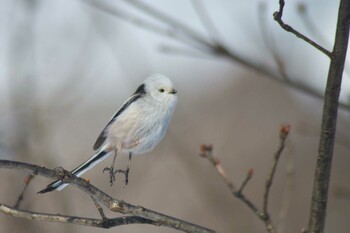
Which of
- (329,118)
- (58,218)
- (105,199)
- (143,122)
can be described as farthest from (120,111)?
(329,118)

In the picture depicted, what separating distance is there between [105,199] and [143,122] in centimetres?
32

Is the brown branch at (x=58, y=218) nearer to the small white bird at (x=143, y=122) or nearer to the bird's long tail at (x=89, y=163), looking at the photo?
the bird's long tail at (x=89, y=163)

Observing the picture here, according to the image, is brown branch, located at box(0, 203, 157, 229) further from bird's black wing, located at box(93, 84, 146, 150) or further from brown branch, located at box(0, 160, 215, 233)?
bird's black wing, located at box(93, 84, 146, 150)

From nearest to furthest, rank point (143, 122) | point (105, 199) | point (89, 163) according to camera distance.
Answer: point (143, 122), point (89, 163), point (105, 199)

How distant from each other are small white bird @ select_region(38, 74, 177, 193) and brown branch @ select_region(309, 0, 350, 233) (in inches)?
16.8

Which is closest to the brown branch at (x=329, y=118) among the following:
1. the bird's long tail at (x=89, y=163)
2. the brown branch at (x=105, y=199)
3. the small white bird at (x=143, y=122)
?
the brown branch at (x=105, y=199)

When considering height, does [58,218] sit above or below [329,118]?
below

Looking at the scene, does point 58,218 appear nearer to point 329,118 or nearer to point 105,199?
point 105,199

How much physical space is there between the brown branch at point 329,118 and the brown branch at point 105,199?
30 cm

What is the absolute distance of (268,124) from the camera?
6711mm

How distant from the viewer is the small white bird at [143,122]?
1161 mm

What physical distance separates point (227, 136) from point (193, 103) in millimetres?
566

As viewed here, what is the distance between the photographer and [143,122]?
1.17 m

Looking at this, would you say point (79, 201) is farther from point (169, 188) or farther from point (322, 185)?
point (322, 185)
